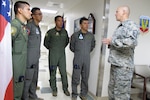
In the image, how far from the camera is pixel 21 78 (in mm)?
1975

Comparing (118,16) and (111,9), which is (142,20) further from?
(118,16)

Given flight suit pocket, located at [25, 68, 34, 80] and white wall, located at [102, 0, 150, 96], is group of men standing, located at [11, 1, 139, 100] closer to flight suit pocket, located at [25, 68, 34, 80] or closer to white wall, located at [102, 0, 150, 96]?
flight suit pocket, located at [25, 68, 34, 80]

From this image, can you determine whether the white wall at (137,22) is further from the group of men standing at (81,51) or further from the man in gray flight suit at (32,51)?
the man in gray flight suit at (32,51)

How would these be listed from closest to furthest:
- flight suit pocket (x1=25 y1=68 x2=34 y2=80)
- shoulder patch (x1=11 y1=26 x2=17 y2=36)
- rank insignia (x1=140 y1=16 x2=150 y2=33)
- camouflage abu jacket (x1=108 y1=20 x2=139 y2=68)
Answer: shoulder patch (x1=11 y1=26 x2=17 y2=36)
camouflage abu jacket (x1=108 y1=20 x2=139 y2=68)
flight suit pocket (x1=25 y1=68 x2=34 y2=80)
rank insignia (x1=140 y1=16 x2=150 y2=33)

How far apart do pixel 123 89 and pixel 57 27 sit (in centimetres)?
177

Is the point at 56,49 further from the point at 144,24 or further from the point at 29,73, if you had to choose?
the point at 144,24

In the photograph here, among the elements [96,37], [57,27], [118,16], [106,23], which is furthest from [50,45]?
[118,16]

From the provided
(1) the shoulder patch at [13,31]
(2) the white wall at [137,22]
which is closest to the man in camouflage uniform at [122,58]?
(2) the white wall at [137,22]

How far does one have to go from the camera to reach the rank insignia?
305cm

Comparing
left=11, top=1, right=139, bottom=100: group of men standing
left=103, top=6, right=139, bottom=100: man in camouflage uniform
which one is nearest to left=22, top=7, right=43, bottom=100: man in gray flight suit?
left=11, top=1, right=139, bottom=100: group of men standing

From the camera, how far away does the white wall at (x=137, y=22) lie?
285cm

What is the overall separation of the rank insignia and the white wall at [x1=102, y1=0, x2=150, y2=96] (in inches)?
3.3

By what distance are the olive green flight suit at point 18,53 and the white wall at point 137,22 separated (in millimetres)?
1612

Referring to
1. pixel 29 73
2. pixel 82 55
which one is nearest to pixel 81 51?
pixel 82 55
